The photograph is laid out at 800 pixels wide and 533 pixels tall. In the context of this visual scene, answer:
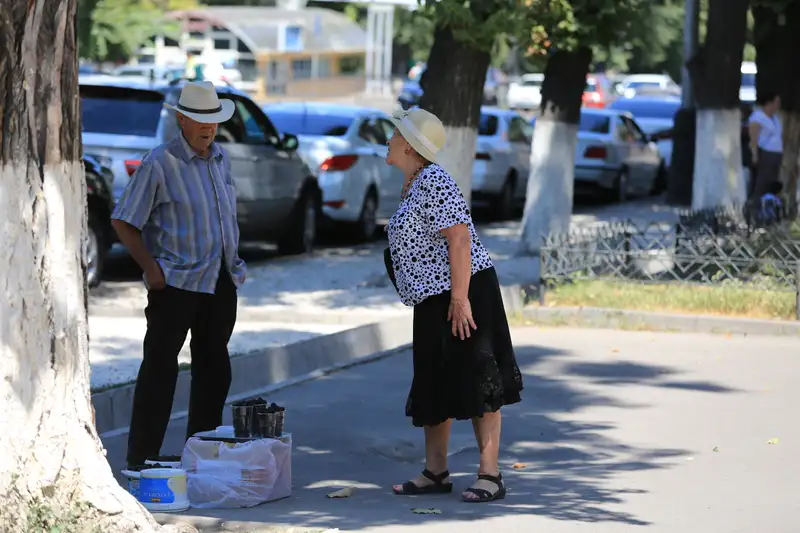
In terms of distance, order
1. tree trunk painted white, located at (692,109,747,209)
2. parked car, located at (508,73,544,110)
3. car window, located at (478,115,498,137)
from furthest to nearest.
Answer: parked car, located at (508,73,544,110) < car window, located at (478,115,498,137) < tree trunk painted white, located at (692,109,747,209)

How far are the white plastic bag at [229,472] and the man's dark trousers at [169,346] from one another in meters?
0.41

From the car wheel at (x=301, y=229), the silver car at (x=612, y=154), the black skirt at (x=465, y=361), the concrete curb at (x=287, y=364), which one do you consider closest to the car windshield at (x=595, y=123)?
the silver car at (x=612, y=154)

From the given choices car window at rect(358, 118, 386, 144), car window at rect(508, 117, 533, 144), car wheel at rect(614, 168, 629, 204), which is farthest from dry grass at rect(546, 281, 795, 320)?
car wheel at rect(614, 168, 629, 204)

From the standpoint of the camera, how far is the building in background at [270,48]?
72688mm

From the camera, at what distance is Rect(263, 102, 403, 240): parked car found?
18547 millimetres

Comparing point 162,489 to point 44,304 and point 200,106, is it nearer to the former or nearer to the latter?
point 44,304

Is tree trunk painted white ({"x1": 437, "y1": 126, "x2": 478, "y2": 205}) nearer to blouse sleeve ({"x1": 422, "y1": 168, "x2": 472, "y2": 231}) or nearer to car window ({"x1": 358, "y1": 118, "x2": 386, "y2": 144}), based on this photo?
car window ({"x1": 358, "y1": 118, "x2": 386, "y2": 144})

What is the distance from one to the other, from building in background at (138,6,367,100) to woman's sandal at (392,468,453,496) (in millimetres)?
61625

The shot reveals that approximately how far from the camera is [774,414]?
988cm

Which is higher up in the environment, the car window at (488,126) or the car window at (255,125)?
the car window at (255,125)

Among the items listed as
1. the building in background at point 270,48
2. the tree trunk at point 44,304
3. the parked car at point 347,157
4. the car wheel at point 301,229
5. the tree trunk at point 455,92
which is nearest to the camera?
the tree trunk at point 44,304

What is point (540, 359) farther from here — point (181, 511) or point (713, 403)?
point (181, 511)

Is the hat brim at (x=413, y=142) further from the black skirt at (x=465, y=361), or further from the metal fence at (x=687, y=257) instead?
the metal fence at (x=687, y=257)

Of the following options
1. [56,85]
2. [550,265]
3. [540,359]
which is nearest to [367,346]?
[540,359]
